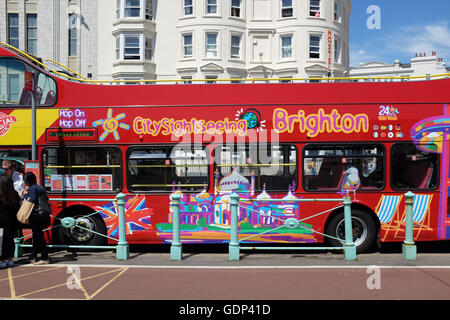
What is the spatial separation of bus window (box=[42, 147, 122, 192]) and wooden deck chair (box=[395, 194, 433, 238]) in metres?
5.88

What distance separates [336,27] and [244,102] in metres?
24.3

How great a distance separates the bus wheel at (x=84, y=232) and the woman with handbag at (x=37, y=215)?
0.98m

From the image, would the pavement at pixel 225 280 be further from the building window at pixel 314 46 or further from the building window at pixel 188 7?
the building window at pixel 188 7

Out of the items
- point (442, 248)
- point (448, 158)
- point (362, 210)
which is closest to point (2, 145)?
point (362, 210)

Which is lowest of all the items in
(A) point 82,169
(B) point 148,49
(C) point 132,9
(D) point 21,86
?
(A) point 82,169

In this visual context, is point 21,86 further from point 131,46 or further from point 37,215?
point 131,46

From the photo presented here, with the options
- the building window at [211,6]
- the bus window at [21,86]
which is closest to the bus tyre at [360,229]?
the bus window at [21,86]

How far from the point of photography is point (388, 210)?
824cm

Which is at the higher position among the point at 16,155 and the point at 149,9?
the point at 149,9

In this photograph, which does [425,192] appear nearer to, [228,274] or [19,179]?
[228,274]

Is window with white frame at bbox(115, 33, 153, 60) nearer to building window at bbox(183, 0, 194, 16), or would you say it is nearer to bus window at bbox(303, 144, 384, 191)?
building window at bbox(183, 0, 194, 16)

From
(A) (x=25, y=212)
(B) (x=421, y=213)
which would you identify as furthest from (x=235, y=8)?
(A) (x=25, y=212)

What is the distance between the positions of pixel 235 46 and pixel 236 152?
72.5ft

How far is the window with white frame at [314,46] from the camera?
95.2 ft
